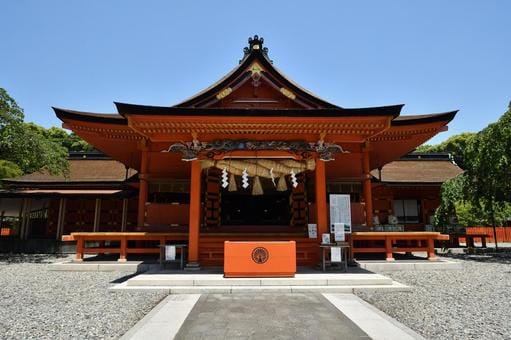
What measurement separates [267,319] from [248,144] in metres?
5.82

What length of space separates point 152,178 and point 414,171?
17.8 m

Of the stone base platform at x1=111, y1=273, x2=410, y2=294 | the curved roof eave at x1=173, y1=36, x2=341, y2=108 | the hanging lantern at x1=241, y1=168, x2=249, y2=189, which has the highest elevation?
the curved roof eave at x1=173, y1=36, x2=341, y2=108

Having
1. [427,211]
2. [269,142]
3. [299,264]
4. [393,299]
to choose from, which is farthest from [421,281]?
[427,211]

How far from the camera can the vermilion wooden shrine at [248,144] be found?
9.07 meters

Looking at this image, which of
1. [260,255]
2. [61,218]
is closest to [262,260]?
[260,255]

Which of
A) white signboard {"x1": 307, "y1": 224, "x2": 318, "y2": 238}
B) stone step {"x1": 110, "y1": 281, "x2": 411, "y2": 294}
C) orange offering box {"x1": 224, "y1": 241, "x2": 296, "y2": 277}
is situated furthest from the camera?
white signboard {"x1": 307, "y1": 224, "x2": 318, "y2": 238}

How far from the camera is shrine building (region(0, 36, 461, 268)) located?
930 cm

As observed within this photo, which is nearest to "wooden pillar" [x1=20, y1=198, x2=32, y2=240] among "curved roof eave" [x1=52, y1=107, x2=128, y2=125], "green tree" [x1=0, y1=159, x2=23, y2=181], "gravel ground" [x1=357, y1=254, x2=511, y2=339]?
"green tree" [x1=0, y1=159, x2=23, y2=181]

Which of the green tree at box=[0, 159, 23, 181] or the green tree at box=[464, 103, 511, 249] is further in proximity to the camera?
the green tree at box=[464, 103, 511, 249]

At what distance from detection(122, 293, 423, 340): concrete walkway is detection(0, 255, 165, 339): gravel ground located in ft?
1.56

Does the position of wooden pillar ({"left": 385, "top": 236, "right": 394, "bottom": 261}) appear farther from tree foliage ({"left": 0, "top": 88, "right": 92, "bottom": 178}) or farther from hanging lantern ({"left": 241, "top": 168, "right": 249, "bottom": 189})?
tree foliage ({"left": 0, "top": 88, "right": 92, "bottom": 178})

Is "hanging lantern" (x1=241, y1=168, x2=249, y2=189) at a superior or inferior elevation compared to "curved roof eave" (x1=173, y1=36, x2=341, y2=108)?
inferior

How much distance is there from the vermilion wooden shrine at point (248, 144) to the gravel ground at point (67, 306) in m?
2.80

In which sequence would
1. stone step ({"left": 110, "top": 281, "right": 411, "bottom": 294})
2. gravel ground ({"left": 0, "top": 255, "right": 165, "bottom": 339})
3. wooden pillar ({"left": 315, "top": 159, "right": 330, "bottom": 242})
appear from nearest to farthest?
gravel ground ({"left": 0, "top": 255, "right": 165, "bottom": 339}), stone step ({"left": 110, "top": 281, "right": 411, "bottom": 294}), wooden pillar ({"left": 315, "top": 159, "right": 330, "bottom": 242})
